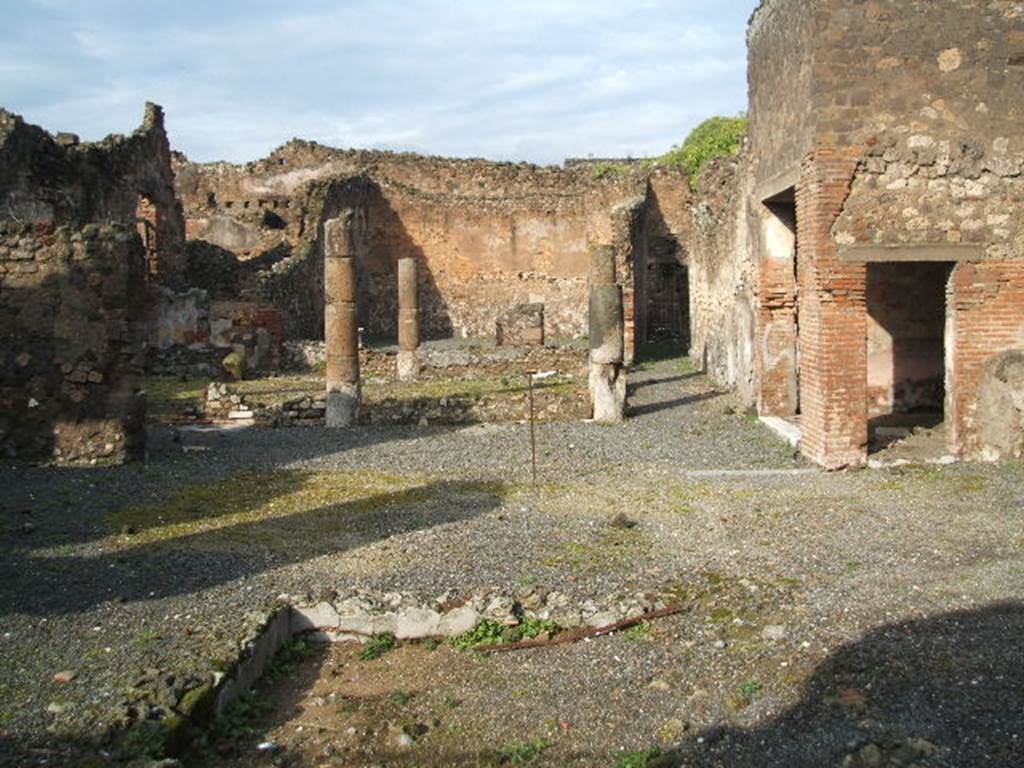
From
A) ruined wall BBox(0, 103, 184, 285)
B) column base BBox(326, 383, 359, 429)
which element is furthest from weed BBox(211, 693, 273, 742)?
ruined wall BBox(0, 103, 184, 285)

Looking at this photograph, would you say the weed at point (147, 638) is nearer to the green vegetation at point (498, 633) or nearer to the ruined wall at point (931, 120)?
the green vegetation at point (498, 633)

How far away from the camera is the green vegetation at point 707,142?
4164 centimetres

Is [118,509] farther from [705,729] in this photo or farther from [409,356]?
[409,356]

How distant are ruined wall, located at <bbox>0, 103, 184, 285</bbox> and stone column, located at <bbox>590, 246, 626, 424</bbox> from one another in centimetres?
753

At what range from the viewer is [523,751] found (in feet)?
15.4

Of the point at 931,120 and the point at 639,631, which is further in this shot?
the point at 931,120

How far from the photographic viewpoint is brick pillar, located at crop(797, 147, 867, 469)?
35.0ft

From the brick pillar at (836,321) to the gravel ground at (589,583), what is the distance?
733 millimetres

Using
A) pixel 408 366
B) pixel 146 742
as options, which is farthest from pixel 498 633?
pixel 408 366

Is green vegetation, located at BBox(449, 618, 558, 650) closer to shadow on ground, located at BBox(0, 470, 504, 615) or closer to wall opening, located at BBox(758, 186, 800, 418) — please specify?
shadow on ground, located at BBox(0, 470, 504, 615)

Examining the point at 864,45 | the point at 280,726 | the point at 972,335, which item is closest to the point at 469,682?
the point at 280,726

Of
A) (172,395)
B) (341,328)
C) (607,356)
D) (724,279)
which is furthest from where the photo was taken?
(724,279)

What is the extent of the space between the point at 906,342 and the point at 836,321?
12.1 ft

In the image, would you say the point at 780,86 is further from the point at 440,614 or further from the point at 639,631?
the point at 440,614
